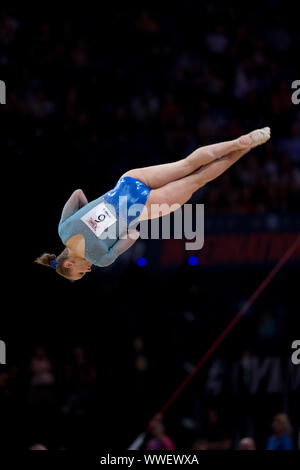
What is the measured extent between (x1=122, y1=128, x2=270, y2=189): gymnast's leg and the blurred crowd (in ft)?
8.69

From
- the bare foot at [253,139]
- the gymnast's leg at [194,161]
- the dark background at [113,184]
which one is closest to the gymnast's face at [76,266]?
the gymnast's leg at [194,161]

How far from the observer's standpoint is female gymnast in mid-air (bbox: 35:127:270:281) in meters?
6.05

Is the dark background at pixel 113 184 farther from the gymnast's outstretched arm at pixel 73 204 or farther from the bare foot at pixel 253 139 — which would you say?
the bare foot at pixel 253 139

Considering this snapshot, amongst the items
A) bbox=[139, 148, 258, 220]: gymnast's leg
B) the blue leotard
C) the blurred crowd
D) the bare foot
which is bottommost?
the blue leotard

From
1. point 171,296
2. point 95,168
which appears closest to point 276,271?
point 171,296

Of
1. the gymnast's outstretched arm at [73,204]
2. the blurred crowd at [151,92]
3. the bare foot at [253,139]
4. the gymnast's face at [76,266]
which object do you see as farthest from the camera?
the blurred crowd at [151,92]

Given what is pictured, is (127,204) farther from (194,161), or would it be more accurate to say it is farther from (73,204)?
(194,161)

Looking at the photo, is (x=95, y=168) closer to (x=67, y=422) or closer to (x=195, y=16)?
(x=67, y=422)

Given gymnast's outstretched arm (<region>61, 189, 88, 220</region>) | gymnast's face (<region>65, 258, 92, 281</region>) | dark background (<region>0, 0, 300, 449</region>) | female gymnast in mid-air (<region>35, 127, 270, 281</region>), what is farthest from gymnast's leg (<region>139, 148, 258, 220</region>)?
dark background (<region>0, 0, 300, 449</region>)

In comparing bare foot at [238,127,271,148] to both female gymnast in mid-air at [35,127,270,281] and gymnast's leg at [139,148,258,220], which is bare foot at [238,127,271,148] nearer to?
female gymnast in mid-air at [35,127,270,281]

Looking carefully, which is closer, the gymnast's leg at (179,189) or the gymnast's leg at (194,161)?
the gymnast's leg at (194,161)

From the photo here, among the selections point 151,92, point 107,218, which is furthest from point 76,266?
point 151,92

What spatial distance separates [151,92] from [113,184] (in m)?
2.54

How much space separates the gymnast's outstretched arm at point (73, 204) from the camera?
6238mm
